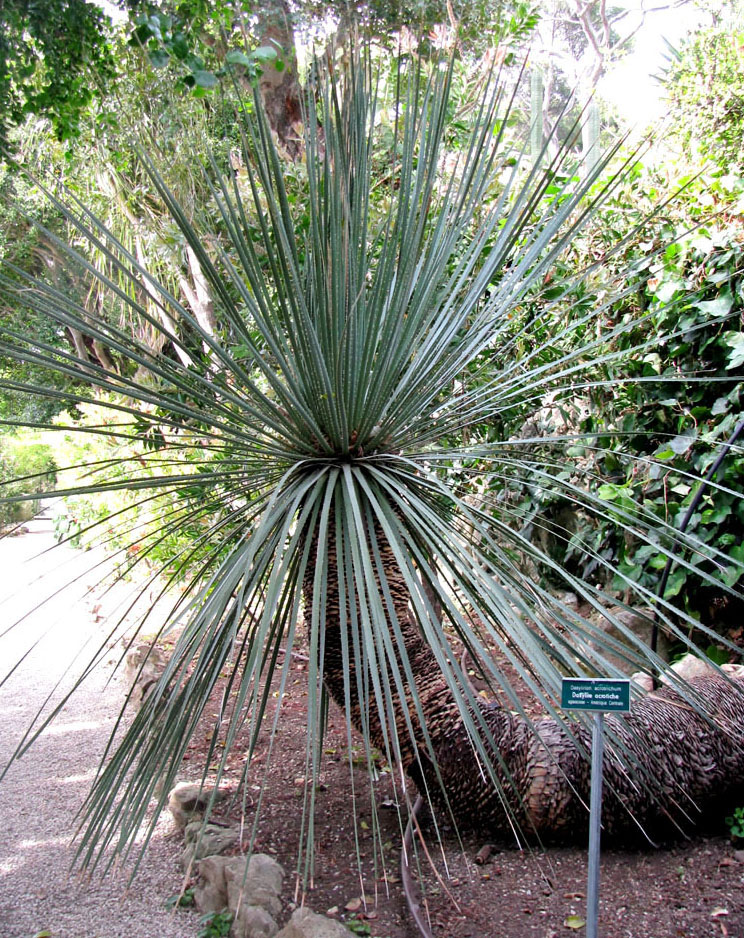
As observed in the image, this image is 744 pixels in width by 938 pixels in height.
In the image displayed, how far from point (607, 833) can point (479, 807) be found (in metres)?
0.35

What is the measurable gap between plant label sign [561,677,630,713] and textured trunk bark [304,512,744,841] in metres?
0.64

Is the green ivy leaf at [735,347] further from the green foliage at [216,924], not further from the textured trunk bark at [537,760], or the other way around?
the green foliage at [216,924]

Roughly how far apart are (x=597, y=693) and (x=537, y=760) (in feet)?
2.37

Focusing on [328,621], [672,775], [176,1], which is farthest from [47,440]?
[672,775]

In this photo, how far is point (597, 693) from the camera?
1272mm

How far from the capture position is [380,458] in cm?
170

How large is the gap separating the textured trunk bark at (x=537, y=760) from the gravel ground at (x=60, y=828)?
688 millimetres

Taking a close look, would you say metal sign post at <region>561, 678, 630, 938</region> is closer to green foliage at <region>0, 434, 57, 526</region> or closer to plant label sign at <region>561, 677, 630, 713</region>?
plant label sign at <region>561, 677, 630, 713</region>

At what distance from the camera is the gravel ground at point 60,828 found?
1873mm

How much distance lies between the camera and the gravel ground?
1.87m

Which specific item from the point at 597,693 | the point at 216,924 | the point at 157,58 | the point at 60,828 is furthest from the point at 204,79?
the point at 60,828

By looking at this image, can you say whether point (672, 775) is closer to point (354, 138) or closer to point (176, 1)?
point (354, 138)

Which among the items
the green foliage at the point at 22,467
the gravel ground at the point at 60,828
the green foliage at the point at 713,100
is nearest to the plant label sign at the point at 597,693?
the gravel ground at the point at 60,828

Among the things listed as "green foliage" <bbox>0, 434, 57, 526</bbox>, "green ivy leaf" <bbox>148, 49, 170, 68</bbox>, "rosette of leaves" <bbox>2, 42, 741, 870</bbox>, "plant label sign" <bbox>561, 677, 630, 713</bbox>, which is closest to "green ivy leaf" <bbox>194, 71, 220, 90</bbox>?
"green ivy leaf" <bbox>148, 49, 170, 68</bbox>
